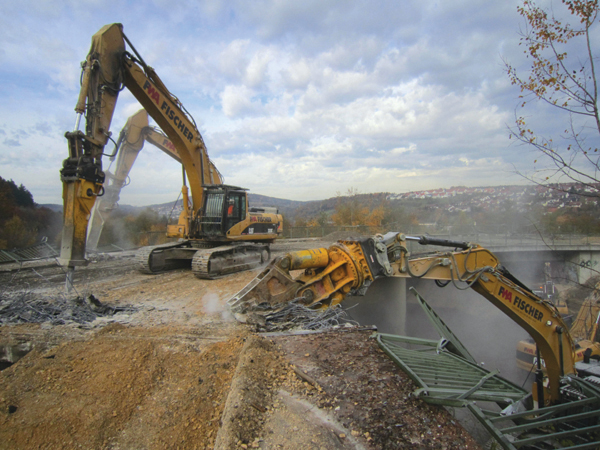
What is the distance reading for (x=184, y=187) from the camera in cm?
1069

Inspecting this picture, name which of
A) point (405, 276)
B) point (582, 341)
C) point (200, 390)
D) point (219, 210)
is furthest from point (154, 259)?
point (582, 341)

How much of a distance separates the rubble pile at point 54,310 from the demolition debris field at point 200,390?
0.03m

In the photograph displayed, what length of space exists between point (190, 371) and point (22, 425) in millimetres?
1409

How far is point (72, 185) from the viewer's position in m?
5.37

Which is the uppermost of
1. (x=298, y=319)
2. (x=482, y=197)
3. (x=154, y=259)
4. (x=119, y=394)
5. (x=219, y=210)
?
(x=482, y=197)

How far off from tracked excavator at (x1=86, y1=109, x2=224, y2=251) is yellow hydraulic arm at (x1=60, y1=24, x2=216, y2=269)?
2559mm

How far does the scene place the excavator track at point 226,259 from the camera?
A: 9156 millimetres

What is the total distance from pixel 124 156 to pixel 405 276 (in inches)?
470

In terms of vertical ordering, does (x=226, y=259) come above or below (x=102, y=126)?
below

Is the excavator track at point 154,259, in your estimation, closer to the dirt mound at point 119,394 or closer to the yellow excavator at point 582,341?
the dirt mound at point 119,394

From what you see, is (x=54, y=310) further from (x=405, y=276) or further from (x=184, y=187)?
(x=184, y=187)

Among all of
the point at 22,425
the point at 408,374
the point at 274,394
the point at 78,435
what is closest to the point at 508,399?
the point at 408,374

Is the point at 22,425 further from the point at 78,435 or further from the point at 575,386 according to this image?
the point at 575,386

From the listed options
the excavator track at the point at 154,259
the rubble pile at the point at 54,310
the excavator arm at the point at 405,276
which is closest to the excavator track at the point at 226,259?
the excavator track at the point at 154,259
